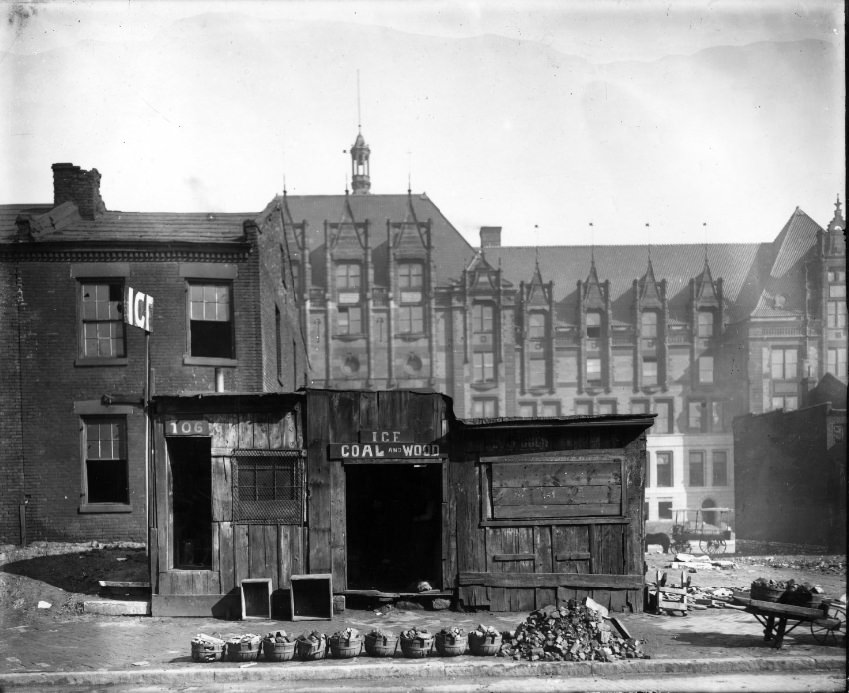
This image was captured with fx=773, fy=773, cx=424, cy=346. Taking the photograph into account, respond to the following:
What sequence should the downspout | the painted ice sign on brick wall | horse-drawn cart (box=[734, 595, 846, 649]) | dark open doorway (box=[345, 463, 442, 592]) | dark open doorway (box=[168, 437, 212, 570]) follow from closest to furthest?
horse-drawn cart (box=[734, 595, 846, 649]) → the painted ice sign on brick wall → dark open doorway (box=[168, 437, 212, 570]) → dark open doorway (box=[345, 463, 442, 592]) → the downspout

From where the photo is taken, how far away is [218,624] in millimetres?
13023

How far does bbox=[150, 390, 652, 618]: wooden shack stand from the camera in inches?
536

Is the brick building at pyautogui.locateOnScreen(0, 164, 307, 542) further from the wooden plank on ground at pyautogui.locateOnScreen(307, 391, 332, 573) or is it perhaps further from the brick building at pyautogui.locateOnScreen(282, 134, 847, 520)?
the brick building at pyautogui.locateOnScreen(282, 134, 847, 520)

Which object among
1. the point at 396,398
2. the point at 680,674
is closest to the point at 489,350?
the point at 396,398

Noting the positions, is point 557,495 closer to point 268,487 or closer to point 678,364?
point 268,487

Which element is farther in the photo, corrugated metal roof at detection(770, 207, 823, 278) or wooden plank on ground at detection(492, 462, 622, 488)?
corrugated metal roof at detection(770, 207, 823, 278)

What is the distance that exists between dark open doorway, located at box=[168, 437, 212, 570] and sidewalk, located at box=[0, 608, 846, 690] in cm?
176

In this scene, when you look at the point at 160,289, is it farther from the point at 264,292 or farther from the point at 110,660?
the point at 110,660

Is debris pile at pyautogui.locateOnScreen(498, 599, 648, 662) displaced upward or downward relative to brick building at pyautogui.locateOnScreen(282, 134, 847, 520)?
downward

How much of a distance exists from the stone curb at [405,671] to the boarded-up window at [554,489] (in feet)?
11.4

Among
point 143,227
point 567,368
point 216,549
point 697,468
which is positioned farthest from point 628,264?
point 216,549

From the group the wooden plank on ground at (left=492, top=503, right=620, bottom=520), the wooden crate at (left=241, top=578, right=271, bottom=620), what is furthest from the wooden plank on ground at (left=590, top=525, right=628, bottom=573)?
the wooden crate at (left=241, top=578, right=271, bottom=620)

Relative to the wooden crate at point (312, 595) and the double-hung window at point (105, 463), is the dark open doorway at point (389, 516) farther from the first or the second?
the double-hung window at point (105, 463)

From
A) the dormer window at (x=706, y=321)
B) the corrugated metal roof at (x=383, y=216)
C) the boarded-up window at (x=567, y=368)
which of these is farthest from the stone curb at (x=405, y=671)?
the dormer window at (x=706, y=321)
